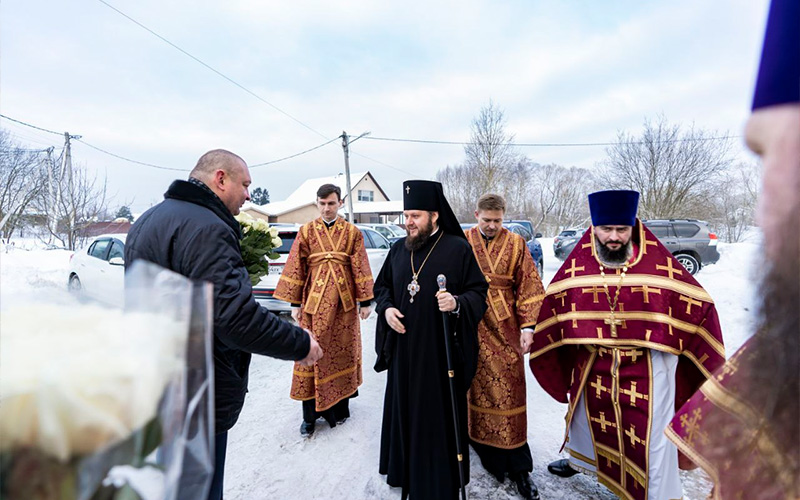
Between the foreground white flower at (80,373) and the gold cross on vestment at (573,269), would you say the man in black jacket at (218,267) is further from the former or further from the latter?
the gold cross on vestment at (573,269)

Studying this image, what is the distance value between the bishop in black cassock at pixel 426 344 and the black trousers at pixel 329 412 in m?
0.94

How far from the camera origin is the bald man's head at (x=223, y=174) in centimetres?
205

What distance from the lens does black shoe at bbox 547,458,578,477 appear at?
2.92m

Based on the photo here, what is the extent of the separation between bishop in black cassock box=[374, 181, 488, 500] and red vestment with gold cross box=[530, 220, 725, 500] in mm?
691

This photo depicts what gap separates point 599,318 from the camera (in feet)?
8.07

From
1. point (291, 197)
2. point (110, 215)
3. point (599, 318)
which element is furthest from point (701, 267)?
point (291, 197)

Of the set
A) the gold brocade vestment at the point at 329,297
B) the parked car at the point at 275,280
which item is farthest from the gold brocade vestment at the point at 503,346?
the parked car at the point at 275,280

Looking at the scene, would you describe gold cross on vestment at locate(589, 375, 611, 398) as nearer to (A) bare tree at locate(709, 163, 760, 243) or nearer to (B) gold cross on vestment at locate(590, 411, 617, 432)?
(B) gold cross on vestment at locate(590, 411, 617, 432)

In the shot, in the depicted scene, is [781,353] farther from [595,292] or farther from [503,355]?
[503,355]

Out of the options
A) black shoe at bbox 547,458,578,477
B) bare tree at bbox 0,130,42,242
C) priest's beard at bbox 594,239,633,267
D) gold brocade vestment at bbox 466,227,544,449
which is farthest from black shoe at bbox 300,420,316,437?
bare tree at bbox 0,130,42,242

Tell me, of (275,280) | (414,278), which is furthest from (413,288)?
(275,280)

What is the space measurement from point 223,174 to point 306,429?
99.4 inches

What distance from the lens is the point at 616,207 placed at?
2490 mm

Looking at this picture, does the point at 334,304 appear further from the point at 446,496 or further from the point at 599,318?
the point at 599,318
